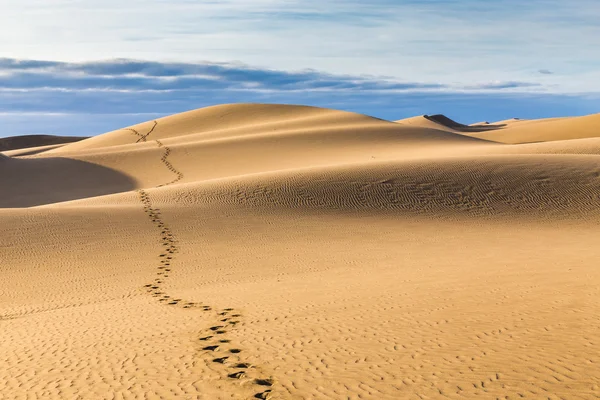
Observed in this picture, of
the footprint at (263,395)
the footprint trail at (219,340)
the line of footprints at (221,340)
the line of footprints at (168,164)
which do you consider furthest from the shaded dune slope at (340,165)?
the footprint at (263,395)

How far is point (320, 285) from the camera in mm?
13844

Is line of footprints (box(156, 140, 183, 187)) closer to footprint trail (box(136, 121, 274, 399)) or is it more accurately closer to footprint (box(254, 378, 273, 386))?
footprint trail (box(136, 121, 274, 399))

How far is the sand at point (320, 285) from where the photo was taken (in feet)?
24.7

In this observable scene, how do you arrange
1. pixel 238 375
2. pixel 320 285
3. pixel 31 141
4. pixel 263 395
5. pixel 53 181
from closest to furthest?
pixel 263 395 < pixel 238 375 < pixel 320 285 < pixel 53 181 < pixel 31 141

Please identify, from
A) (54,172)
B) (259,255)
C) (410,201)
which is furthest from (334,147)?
(259,255)

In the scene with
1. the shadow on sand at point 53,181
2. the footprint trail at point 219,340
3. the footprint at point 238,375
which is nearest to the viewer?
the footprint trail at point 219,340

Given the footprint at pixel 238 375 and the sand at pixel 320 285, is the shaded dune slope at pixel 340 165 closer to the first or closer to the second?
the sand at pixel 320 285

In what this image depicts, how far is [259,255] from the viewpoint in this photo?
1858cm

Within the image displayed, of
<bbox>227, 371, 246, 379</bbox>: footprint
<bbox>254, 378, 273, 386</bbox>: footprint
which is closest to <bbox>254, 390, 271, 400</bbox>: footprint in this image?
<bbox>254, 378, 273, 386</bbox>: footprint

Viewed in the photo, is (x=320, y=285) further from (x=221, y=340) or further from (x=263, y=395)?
(x=263, y=395)

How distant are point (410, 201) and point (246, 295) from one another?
47.8ft

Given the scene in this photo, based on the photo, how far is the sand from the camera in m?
7.54

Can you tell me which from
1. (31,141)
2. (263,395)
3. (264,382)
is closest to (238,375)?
(264,382)

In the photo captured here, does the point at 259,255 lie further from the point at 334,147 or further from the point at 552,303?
the point at 334,147
